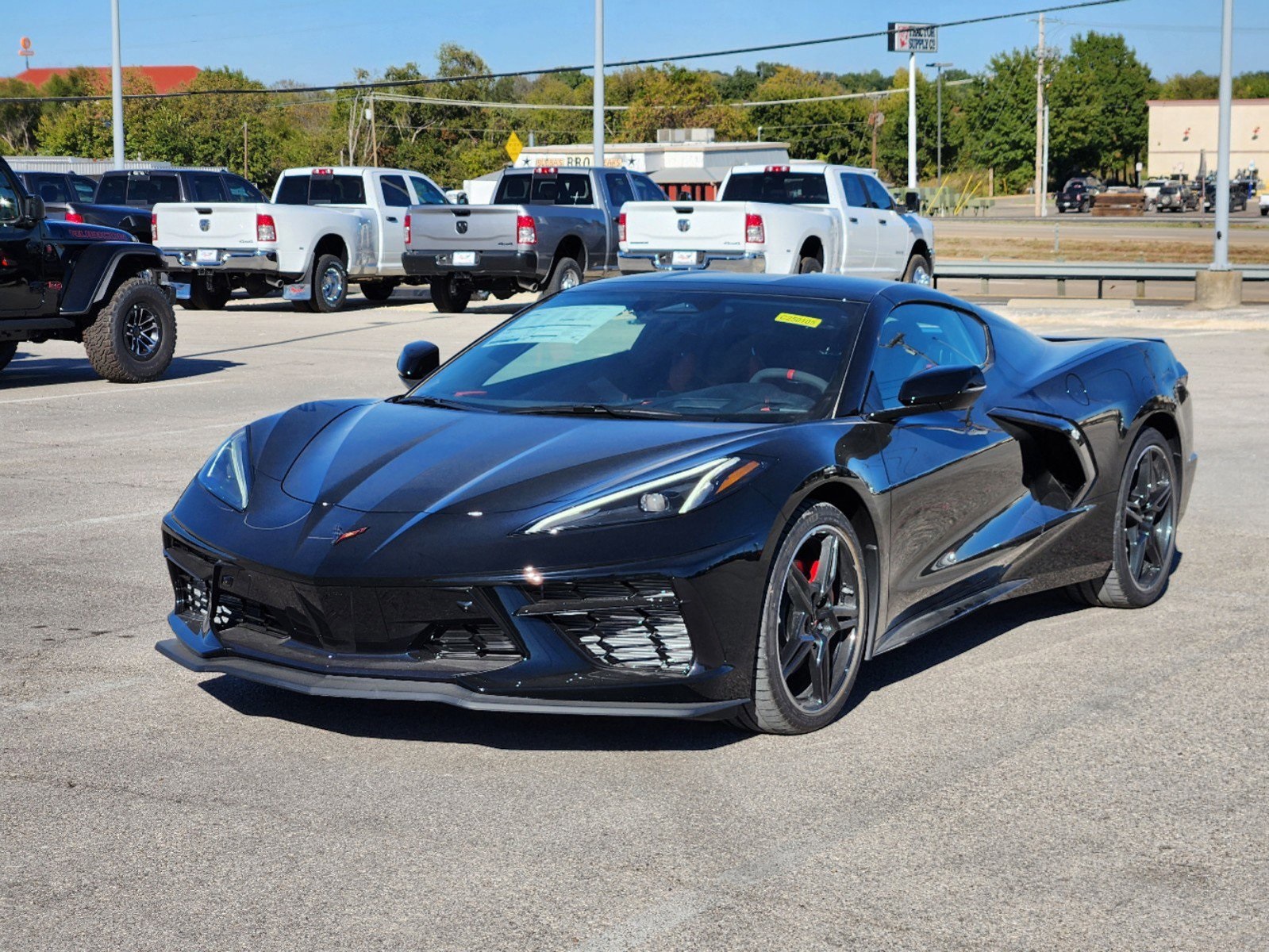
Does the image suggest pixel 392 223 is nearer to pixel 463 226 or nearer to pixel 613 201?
pixel 463 226

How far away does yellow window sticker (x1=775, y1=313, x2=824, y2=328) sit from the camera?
5.70 m

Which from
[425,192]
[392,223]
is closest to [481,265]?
[392,223]

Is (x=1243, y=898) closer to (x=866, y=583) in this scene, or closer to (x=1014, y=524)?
(x=866, y=583)

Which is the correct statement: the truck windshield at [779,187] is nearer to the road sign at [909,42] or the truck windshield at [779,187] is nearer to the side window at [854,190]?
the side window at [854,190]

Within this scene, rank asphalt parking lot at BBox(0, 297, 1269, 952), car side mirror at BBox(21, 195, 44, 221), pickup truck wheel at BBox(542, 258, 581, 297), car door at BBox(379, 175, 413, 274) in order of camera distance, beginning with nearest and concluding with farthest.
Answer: asphalt parking lot at BBox(0, 297, 1269, 952), car side mirror at BBox(21, 195, 44, 221), pickup truck wheel at BBox(542, 258, 581, 297), car door at BBox(379, 175, 413, 274)

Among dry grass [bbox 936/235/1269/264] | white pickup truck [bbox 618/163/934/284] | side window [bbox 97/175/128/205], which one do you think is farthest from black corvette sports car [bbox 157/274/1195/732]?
dry grass [bbox 936/235/1269/264]

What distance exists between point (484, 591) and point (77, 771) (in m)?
1.24

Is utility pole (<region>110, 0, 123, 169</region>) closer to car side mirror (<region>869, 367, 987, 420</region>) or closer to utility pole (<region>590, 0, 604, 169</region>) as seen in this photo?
utility pole (<region>590, 0, 604, 169</region>)

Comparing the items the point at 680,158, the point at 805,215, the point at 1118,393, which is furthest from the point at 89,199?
the point at 680,158

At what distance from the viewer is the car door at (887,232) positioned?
76.9 feet

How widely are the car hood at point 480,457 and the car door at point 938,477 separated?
545 millimetres

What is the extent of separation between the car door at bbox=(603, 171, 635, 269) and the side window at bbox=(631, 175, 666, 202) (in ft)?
0.45

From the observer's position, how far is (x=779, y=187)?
23000mm

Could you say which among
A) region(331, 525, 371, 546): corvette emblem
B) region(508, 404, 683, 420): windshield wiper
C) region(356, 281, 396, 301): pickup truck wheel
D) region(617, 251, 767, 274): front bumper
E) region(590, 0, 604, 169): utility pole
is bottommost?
region(331, 525, 371, 546): corvette emblem
